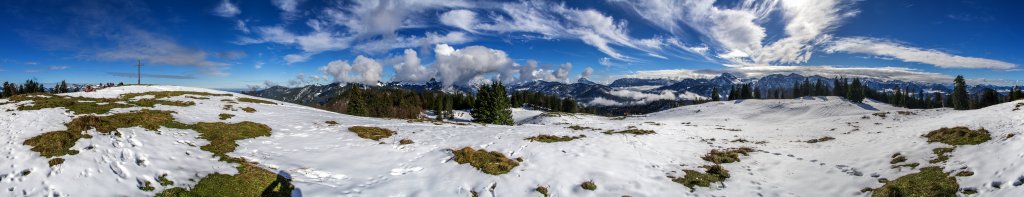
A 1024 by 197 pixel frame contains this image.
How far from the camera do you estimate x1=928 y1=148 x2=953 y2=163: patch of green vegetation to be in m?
Answer: 17.1

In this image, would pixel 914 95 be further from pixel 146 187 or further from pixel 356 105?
→ pixel 146 187

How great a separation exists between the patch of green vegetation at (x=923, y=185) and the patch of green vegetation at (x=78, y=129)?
27170 mm

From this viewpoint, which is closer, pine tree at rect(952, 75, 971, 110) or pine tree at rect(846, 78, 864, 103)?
pine tree at rect(952, 75, 971, 110)

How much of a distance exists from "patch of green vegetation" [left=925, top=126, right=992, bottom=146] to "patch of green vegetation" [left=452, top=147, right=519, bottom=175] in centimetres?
2106

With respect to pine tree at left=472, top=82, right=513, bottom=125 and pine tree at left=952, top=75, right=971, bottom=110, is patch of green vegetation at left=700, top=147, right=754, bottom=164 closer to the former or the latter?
pine tree at left=472, top=82, right=513, bottom=125

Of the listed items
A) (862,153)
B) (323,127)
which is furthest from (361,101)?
(862,153)

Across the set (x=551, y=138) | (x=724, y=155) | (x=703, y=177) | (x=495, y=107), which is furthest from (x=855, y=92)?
(x=703, y=177)

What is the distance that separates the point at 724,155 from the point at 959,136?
11.2m

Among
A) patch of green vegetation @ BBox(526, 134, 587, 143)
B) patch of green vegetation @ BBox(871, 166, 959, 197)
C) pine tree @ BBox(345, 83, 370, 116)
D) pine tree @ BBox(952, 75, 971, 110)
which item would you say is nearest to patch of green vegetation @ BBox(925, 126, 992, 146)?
patch of green vegetation @ BBox(871, 166, 959, 197)

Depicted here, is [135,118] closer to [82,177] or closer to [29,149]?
[29,149]

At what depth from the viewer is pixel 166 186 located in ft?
40.7

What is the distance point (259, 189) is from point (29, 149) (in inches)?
314

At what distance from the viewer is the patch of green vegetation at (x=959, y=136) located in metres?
19.3

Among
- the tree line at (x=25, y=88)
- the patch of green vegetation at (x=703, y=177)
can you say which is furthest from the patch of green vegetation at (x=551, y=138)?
the tree line at (x=25, y=88)
